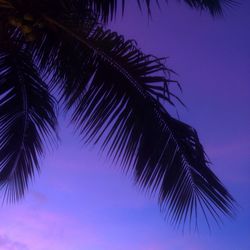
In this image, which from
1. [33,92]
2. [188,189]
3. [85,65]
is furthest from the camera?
[33,92]

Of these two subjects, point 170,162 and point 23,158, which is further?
point 23,158

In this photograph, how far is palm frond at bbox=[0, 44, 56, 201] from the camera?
4.25 meters

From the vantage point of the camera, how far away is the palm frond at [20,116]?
425 centimetres

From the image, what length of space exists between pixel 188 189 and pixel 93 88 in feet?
4.13

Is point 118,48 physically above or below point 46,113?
above

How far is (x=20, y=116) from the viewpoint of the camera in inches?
177

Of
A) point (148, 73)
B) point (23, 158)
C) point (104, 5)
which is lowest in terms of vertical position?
point (23, 158)

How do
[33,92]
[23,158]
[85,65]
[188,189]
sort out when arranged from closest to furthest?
[188,189]
[85,65]
[33,92]
[23,158]

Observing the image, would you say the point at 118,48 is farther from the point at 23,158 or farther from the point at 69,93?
the point at 23,158

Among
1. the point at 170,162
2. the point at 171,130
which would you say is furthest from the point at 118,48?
the point at 170,162

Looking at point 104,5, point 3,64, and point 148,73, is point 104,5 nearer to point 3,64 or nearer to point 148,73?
point 148,73

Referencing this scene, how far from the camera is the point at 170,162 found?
12.4 ft

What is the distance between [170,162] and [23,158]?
6.12 feet

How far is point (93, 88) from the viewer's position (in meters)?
3.95
